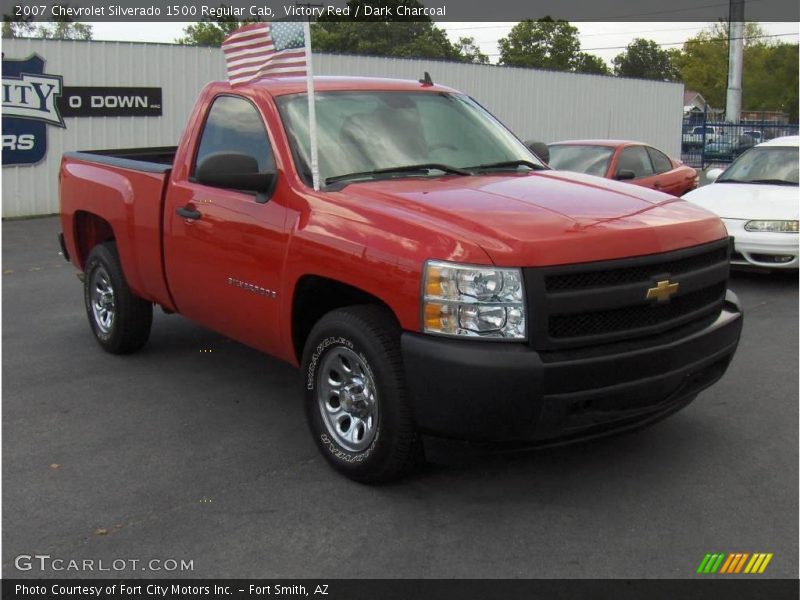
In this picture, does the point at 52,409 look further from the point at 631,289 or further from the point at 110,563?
the point at 631,289

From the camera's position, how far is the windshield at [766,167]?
419 inches

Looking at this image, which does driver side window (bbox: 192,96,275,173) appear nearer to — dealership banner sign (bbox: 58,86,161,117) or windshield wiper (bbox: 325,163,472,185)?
windshield wiper (bbox: 325,163,472,185)

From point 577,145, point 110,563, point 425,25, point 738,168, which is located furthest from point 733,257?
point 425,25

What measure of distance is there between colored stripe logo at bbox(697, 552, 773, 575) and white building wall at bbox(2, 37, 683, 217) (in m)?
14.8

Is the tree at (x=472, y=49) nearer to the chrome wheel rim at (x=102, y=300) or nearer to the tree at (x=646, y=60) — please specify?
the tree at (x=646, y=60)

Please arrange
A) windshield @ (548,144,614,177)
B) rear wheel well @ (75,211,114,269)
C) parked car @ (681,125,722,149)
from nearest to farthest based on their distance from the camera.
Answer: rear wheel well @ (75,211,114,269) → windshield @ (548,144,614,177) → parked car @ (681,125,722,149)

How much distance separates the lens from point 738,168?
440 inches

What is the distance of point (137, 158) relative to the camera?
24.9 ft

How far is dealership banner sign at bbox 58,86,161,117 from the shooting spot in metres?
16.6

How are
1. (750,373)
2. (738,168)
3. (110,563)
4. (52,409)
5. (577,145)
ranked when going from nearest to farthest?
(110,563)
(52,409)
(750,373)
(738,168)
(577,145)

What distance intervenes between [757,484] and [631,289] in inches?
49.4

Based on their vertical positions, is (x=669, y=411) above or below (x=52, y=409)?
above

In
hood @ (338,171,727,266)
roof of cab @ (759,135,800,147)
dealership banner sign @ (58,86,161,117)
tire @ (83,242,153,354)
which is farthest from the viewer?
dealership banner sign @ (58,86,161,117)

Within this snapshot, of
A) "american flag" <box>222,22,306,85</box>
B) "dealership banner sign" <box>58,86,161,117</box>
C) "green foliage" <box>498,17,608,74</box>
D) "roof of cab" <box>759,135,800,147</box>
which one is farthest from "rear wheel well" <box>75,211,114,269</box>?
"green foliage" <box>498,17,608,74</box>
